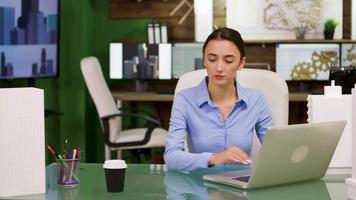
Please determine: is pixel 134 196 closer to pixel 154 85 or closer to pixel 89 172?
pixel 89 172

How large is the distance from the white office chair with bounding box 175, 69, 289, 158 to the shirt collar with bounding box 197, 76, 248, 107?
9cm

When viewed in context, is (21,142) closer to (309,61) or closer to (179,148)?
(179,148)

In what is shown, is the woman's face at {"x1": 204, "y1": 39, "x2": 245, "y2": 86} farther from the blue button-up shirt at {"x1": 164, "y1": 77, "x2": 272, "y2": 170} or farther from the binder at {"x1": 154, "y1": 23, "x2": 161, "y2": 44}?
the binder at {"x1": 154, "y1": 23, "x2": 161, "y2": 44}

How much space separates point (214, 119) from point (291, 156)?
79 cm

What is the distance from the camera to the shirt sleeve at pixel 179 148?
2.42 m

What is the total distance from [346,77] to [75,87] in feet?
11.7

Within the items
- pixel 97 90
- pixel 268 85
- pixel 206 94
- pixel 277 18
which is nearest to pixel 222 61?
pixel 206 94

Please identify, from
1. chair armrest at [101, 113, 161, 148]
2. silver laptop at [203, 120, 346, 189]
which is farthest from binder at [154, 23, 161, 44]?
silver laptop at [203, 120, 346, 189]

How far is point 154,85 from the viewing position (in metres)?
6.05

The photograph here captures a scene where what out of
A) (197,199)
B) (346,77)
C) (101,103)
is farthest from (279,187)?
(101,103)

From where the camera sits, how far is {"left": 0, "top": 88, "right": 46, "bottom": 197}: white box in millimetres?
1959

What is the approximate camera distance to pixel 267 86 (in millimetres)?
2943

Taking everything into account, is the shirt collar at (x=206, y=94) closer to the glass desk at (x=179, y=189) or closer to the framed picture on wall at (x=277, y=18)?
the glass desk at (x=179, y=189)

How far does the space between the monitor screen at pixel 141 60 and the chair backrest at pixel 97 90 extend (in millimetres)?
765
